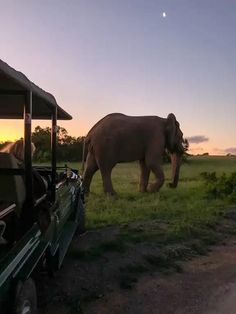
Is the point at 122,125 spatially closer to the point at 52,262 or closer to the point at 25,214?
the point at 52,262

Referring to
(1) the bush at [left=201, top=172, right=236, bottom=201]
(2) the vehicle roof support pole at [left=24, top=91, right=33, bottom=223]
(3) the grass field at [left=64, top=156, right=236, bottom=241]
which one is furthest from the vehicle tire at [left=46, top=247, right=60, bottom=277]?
(1) the bush at [left=201, top=172, right=236, bottom=201]

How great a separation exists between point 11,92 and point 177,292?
2.94m

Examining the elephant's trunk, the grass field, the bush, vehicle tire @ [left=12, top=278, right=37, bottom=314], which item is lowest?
the grass field

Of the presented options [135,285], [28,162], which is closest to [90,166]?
[135,285]

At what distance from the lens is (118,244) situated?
28.8 ft

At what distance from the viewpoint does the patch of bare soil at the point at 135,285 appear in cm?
610

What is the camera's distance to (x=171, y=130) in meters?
18.4

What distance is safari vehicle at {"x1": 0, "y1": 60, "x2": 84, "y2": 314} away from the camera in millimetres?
4047

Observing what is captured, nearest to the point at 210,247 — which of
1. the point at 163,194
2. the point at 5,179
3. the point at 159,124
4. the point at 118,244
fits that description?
the point at 118,244

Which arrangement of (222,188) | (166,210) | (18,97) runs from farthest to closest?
1. (222,188)
2. (166,210)
3. (18,97)

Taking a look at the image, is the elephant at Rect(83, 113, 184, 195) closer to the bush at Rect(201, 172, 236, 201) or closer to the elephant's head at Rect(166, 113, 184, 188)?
the elephant's head at Rect(166, 113, 184, 188)

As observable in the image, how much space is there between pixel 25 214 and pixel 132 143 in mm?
13214

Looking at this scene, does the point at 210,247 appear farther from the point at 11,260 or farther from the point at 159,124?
the point at 159,124

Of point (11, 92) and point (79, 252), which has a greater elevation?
point (11, 92)
